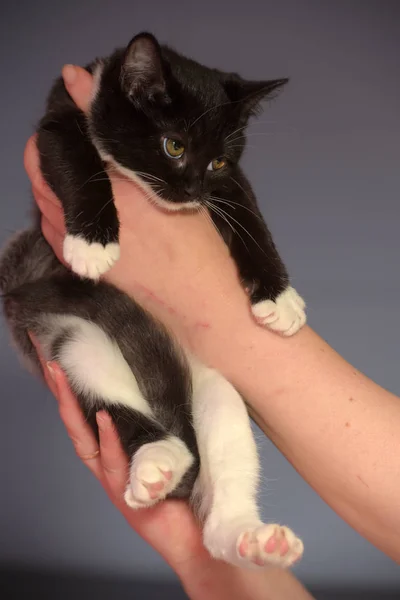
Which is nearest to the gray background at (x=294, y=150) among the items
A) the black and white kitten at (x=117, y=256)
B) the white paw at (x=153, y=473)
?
the black and white kitten at (x=117, y=256)

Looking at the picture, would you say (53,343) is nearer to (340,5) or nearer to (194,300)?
(194,300)

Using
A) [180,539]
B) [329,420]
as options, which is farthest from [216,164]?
[180,539]

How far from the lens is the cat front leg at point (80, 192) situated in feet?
3.83

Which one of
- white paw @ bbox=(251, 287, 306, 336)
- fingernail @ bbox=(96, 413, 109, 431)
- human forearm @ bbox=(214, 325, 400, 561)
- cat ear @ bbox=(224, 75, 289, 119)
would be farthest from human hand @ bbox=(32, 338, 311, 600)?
cat ear @ bbox=(224, 75, 289, 119)

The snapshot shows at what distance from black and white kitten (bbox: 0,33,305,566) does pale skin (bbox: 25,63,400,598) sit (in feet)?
0.14

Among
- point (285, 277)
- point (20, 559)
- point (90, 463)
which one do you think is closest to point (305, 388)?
point (285, 277)

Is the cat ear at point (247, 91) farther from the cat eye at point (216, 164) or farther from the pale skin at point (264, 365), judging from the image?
the pale skin at point (264, 365)

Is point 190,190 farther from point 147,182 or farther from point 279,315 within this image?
point 279,315

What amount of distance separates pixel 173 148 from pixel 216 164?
5.7 inches

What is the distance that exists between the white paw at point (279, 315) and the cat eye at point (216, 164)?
375 mm

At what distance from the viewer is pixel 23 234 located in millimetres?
1601

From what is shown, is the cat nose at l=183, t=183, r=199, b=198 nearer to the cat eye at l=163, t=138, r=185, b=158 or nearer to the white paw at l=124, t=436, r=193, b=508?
the cat eye at l=163, t=138, r=185, b=158

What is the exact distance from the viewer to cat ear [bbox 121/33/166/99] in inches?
46.5

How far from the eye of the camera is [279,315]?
1.22 meters
